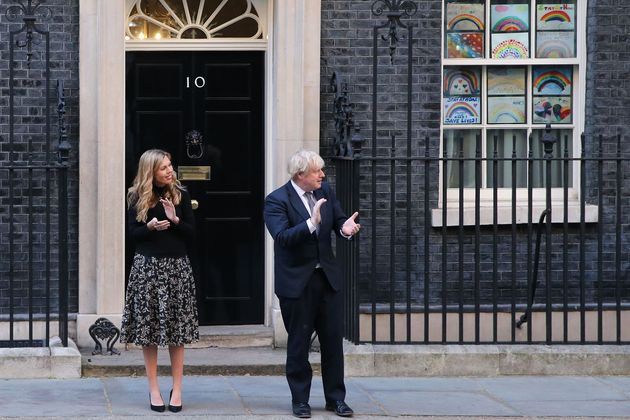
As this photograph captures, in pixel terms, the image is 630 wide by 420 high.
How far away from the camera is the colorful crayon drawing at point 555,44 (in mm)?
11352

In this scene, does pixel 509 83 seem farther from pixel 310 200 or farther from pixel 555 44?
pixel 310 200

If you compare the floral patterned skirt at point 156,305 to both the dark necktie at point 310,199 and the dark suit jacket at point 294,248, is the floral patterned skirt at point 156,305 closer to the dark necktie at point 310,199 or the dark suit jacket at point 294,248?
the dark suit jacket at point 294,248

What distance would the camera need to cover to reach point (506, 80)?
11.4 meters

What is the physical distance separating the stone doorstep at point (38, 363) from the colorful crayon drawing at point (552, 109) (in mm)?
4479

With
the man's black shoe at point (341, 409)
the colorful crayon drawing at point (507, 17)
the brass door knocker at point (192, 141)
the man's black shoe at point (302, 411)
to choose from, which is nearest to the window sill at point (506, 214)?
the colorful crayon drawing at point (507, 17)

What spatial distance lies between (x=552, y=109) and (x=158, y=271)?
4.46 meters

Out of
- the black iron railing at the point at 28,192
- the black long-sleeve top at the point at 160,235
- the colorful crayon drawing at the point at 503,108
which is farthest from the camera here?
the colorful crayon drawing at the point at 503,108

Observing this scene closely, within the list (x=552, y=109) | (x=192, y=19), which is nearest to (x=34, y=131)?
(x=192, y=19)

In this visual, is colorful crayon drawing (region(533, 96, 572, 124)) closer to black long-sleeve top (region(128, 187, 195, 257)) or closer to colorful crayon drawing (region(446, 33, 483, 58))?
colorful crayon drawing (region(446, 33, 483, 58))

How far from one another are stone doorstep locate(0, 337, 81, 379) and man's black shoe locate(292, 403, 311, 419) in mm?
1999

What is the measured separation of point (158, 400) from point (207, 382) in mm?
1239

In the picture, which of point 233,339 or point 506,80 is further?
point 506,80

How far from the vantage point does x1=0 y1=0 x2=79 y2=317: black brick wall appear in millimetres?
10492

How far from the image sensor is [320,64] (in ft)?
35.6
